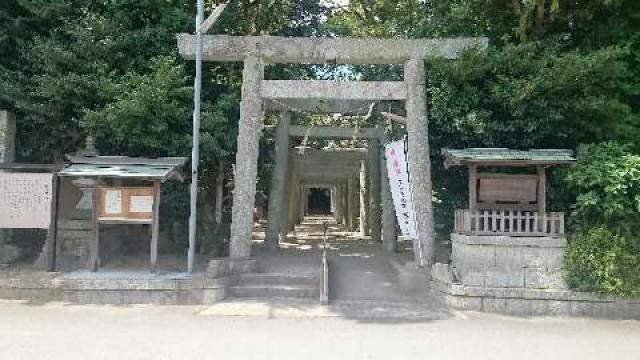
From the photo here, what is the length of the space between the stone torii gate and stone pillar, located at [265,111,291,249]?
4454mm

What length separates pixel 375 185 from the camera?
1925 centimetres

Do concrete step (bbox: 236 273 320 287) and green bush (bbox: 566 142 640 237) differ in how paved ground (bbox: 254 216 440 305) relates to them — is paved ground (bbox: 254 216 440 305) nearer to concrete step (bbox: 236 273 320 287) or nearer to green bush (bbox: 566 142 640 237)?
concrete step (bbox: 236 273 320 287)

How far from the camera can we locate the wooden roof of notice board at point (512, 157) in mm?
10078

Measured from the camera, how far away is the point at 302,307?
940cm

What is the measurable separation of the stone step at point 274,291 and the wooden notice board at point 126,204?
2.37 m

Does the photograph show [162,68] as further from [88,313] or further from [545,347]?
[545,347]

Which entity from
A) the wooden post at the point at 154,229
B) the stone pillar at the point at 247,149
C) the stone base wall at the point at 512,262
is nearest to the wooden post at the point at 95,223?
the wooden post at the point at 154,229

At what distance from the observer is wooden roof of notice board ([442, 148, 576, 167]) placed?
33.1ft

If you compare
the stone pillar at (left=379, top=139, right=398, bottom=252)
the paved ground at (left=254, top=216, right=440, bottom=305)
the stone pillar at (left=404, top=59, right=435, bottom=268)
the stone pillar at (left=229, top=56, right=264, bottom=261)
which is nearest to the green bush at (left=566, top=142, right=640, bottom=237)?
the stone pillar at (left=404, top=59, right=435, bottom=268)

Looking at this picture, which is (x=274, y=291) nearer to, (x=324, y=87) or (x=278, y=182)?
(x=324, y=87)

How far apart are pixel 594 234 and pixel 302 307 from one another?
17.7ft

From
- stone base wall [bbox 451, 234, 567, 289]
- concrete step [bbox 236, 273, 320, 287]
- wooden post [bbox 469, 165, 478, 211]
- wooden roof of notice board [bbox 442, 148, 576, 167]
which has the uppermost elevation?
wooden roof of notice board [bbox 442, 148, 576, 167]

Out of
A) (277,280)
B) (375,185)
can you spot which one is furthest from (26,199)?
(375,185)

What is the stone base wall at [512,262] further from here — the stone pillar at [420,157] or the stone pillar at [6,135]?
the stone pillar at [6,135]
